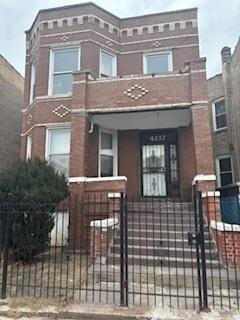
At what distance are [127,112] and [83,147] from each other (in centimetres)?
194

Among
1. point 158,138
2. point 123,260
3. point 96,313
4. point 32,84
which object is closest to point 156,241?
point 123,260

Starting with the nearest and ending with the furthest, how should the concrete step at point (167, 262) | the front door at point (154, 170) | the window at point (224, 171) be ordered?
the concrete step at point (167, 262) < the front door at point (154, 170) < the window at point (224, 171)

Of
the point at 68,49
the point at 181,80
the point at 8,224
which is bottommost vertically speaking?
the point at 8,224

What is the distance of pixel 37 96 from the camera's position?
12.2 metres

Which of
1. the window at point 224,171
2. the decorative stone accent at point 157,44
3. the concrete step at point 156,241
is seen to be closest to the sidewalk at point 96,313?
the concrete step at point 156,241

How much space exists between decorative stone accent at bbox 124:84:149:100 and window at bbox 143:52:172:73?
298 cm

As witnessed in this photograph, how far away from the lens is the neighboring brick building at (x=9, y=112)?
15984 mm

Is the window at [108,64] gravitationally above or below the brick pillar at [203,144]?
above

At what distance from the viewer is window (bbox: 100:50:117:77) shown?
12.8 metres

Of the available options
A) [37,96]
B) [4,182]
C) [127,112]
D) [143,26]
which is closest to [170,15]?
[143,26]

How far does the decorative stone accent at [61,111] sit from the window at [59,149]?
0.57m

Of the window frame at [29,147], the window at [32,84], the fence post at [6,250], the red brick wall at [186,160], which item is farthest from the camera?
the window at [32,84]

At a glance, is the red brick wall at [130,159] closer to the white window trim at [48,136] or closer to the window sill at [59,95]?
the white window trim at [48,136]

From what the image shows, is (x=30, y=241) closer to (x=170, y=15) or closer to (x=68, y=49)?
(x=68, y=49)
